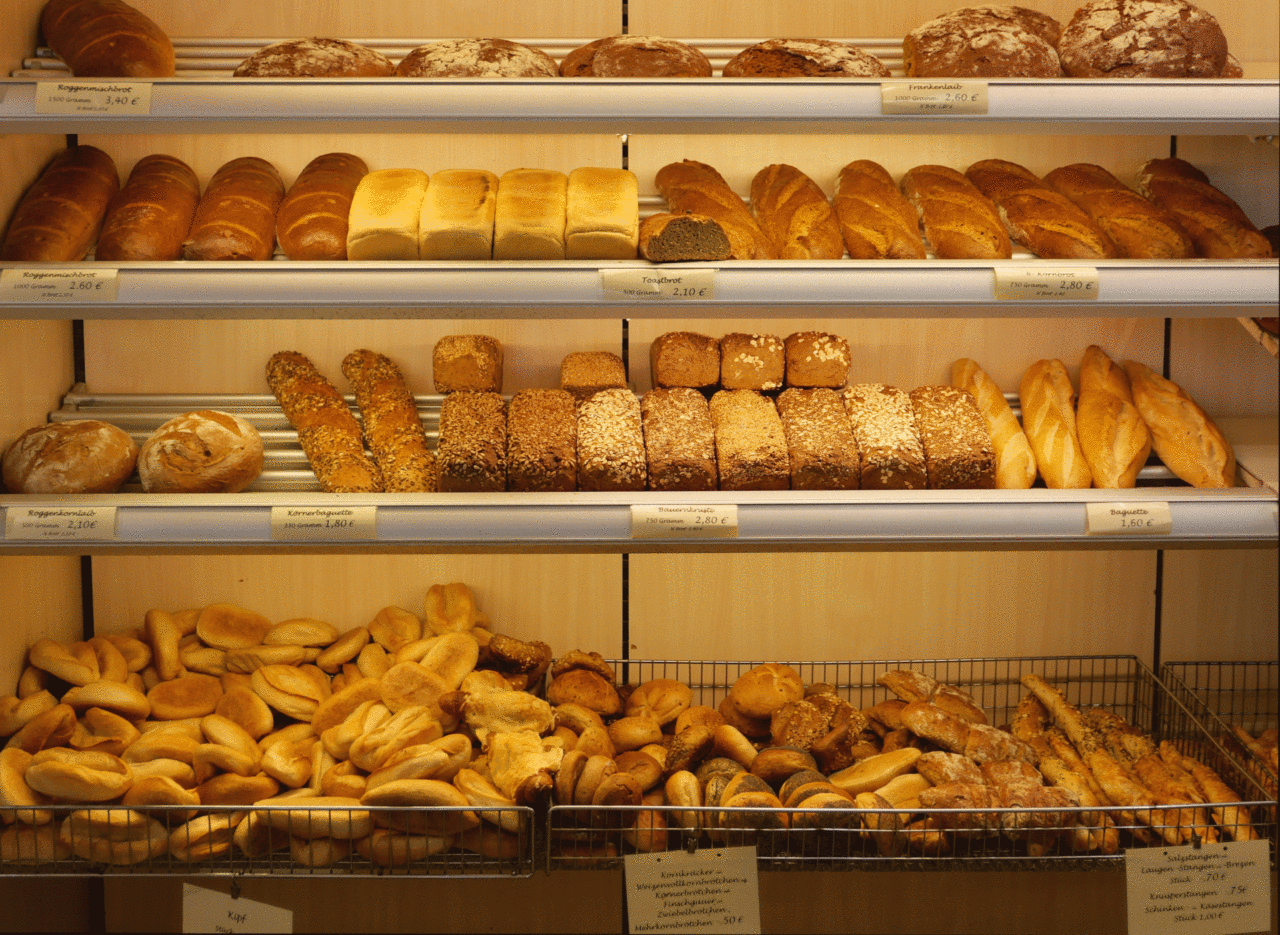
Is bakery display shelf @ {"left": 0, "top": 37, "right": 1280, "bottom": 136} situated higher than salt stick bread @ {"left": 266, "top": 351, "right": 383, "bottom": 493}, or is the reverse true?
bakery display shelf @ {"left": 0, "top": 37, "right": 1280, "bottom": 136}

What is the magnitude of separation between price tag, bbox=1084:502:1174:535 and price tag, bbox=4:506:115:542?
1680 millimetres

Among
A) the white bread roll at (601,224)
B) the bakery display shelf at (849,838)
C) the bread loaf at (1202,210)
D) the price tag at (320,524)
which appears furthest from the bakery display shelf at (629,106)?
the bakery display shelf at (849,838)

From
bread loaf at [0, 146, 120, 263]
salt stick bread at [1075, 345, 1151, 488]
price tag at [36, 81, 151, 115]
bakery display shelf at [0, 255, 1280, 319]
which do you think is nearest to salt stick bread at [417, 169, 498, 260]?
bakery display shelf at [0, 255, 1280, 319]

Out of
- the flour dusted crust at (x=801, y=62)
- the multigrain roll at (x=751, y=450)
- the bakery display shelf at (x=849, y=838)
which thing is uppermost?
the flour dusted crust at (x=801, y=62)

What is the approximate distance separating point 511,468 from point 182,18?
4.09 ft

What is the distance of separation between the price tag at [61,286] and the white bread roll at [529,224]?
641 mm

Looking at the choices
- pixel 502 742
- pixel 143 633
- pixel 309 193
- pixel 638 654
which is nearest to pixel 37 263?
pixel 309 193

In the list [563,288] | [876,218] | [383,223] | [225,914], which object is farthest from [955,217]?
[225,914]

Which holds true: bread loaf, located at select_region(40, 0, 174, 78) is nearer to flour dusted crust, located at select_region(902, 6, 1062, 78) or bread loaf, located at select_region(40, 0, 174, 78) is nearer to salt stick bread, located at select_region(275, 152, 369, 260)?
salt stick bread, located at select_region(275, 152, 369, 260)

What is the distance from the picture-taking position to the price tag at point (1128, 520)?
1.82 meters

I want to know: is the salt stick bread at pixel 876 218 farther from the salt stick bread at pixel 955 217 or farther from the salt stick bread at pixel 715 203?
the salt stick bread at pixel 715 203

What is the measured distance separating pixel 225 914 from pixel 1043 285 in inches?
69.4

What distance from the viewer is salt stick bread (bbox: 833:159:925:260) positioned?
6.50 feet

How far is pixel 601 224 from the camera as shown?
186 cm
